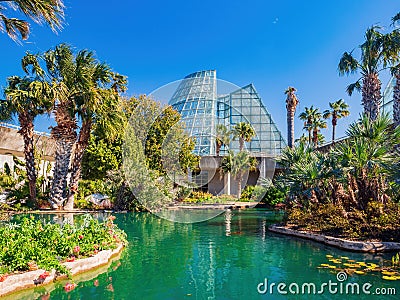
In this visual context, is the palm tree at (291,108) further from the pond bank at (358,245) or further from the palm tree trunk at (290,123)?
the pond bank at (358,245)

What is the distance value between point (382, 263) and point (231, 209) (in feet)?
49.7

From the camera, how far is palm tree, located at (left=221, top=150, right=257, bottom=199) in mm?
30250

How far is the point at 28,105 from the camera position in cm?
1611

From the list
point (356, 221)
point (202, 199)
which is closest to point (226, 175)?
point (202, 199)

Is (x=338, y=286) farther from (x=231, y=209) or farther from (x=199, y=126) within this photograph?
(x=199, y=126)

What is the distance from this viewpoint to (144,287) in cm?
575

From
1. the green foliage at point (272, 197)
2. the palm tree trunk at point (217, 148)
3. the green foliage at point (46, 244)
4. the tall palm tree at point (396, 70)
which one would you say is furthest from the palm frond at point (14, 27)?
the palm tree trunk at point (217, 148)

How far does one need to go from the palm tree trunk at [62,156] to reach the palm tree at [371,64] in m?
13.6

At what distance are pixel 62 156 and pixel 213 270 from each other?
12750mm

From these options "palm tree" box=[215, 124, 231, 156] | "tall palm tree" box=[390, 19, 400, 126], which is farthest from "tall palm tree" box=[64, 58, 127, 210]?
A: "palm tree" box=[215, 124, 231, 156]

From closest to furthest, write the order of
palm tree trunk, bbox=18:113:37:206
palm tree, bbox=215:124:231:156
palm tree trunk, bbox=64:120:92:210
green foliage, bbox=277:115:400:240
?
1. green foliage, bbox=277:115:400:240
2. palm tree trunk, bbox=18:113:37:206
3. palm tree trunk, bbox=64:120:92:210
4. palm tree, bbox=215:124:231:156

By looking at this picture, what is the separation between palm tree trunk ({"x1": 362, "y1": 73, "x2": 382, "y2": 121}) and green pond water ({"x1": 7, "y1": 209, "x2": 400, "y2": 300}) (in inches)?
371

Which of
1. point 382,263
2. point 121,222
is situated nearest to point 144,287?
point 382,263

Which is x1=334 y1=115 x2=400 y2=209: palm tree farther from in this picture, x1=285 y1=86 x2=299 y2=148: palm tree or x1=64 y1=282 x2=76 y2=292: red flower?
x1=285 y1=86 x2=299 y2=148: palm tree
